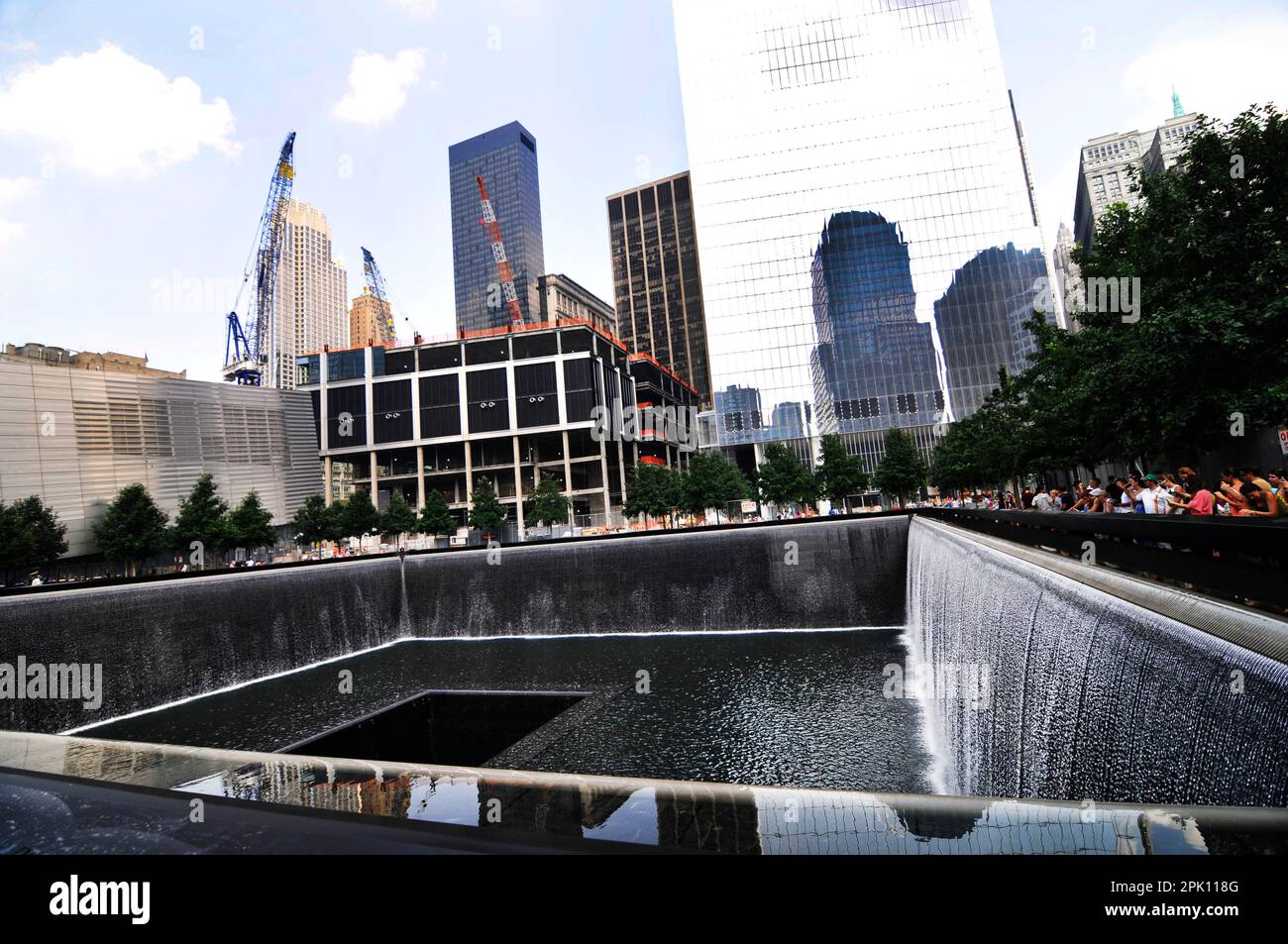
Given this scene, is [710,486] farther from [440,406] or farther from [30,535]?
[30,535]

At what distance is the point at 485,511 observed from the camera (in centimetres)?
6309

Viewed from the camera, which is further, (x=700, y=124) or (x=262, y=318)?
(x=262, y=318)

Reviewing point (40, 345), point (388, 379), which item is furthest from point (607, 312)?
point (40, 345)

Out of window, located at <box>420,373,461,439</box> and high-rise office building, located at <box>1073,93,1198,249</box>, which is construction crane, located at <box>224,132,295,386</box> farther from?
high-rise office building, located at <box>1073,93,1198,249</box>

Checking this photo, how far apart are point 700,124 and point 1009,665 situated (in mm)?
79113

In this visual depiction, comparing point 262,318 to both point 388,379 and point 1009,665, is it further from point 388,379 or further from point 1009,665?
point 1009,665

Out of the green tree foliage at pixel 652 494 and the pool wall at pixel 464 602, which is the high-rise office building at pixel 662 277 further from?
the pool wall at pixel 464 602

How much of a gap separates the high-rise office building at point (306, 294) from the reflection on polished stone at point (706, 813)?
19693 cm

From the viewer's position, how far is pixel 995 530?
43.1ft

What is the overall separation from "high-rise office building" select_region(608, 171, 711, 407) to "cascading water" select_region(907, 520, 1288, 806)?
136 m

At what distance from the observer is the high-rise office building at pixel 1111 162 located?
86.6 m

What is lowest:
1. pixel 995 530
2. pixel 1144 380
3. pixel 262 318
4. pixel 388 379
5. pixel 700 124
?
pixel 995 530

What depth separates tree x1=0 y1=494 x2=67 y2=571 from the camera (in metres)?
42.1

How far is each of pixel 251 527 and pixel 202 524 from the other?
3.66 m
